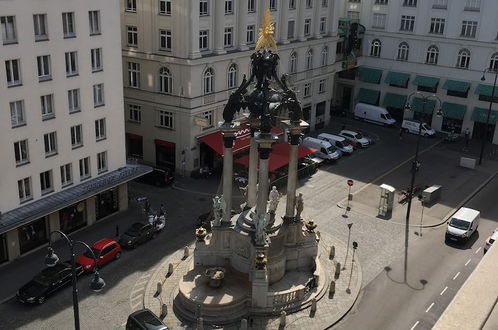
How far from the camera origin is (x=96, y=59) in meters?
44.5

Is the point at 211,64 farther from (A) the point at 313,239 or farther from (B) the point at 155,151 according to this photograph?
(A) the point at 313,239

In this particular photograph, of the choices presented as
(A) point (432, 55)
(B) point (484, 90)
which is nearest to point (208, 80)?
(A) point (432, 55)

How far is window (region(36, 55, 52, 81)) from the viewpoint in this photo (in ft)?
131

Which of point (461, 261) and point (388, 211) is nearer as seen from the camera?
point (461, 261)

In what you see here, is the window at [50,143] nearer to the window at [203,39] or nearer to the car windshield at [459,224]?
the window at [203,39]

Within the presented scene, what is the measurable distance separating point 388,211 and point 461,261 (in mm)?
9757

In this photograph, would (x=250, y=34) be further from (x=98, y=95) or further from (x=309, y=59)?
(x=98, y=95)

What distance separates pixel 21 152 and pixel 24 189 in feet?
8.97

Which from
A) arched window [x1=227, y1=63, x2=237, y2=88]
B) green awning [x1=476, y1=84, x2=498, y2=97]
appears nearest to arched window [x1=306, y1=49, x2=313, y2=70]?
arched window [x1=227, y1=63, x2=237, y2=88]

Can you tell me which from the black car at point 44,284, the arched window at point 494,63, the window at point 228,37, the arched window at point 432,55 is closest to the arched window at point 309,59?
the window at point 228,37

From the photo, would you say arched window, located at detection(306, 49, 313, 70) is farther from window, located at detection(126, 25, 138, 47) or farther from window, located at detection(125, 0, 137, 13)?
window, located at detection(125, 0, 137, 13)

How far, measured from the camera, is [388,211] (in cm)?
5191

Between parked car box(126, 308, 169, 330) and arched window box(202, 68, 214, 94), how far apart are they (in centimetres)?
2893

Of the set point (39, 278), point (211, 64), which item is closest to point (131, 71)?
point (211, 64)
